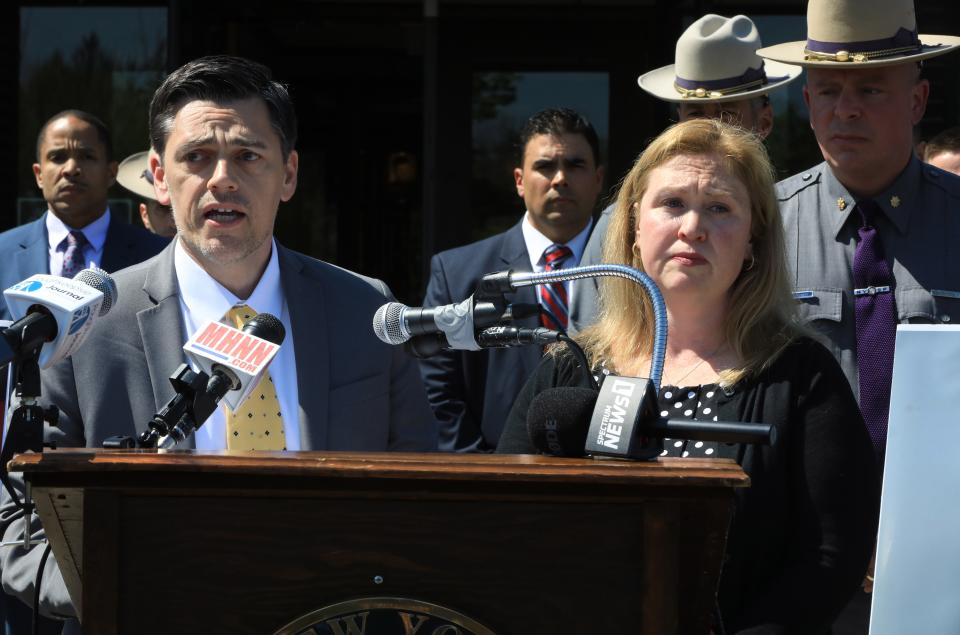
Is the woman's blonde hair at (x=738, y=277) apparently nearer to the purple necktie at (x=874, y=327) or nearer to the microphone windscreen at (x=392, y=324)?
the purple necktie at (x=874, y=327)

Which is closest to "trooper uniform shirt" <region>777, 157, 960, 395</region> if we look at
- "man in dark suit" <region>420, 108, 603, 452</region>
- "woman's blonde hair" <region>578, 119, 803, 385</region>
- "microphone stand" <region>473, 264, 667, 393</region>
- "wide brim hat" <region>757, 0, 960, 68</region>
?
"wide brim hat" <region>757, 0, 960, 68</region>

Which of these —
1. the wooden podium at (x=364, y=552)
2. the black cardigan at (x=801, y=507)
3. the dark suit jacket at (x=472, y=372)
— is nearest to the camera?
the wooden podium at (x=364, y=552)

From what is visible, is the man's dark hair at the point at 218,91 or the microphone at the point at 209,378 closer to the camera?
the microphone at the point at 209,378

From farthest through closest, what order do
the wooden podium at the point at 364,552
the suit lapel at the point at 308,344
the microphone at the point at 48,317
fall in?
1. the suit lapel at the point at 308,344
2. the microphone at the point at 48,317
3. the wooden podium at the point at 364,552

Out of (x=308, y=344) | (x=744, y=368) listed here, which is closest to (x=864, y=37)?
(x=744, y=368)

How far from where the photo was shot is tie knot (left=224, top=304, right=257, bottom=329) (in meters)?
3.17

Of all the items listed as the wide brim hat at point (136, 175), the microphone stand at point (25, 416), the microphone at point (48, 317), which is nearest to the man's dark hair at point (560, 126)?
the wide brim hat at point (136, 175)

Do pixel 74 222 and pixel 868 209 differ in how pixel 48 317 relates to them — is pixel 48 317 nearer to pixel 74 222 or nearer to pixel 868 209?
pixel 868 209

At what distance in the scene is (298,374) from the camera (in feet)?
10.4

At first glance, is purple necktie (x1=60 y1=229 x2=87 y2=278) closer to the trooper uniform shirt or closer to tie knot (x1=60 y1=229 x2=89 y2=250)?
tie knot (x1=60 y1=229 x2=89 y2=250)

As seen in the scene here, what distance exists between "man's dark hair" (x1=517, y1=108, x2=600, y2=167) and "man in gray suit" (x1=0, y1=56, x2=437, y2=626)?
2.81m

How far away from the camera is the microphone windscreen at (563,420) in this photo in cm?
212

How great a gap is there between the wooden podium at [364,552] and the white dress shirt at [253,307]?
1134mm

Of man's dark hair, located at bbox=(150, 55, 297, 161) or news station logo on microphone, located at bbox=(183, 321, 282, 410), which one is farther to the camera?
man's dark hair, located at bbox=(150, 55, 297, 161)
